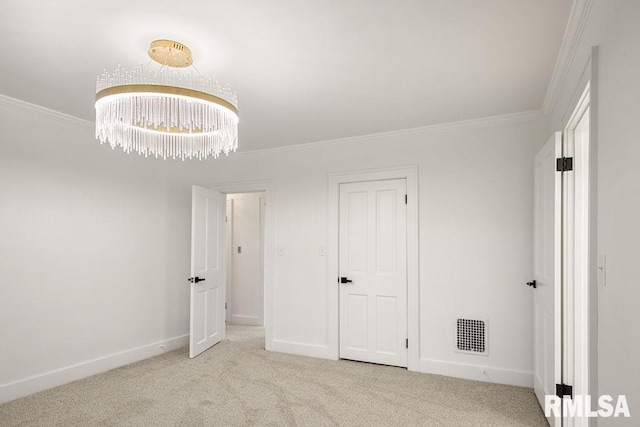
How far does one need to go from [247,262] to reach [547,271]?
4.49 m

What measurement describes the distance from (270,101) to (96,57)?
1.25 metres

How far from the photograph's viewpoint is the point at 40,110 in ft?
11.1

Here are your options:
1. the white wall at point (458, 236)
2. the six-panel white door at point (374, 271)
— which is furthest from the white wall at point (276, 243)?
the six-panel white door at point (374, 271)

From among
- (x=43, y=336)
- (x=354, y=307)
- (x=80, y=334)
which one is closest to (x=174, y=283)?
(x=80, y=334)

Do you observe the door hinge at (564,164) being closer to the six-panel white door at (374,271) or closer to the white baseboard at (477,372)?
the six-panel white door at (374,271)

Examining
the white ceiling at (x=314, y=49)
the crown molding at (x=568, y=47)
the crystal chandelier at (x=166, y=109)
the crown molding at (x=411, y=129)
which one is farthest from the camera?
the crown molding at (x=411, y=129)

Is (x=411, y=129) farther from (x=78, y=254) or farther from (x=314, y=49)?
(x=78, y=254)

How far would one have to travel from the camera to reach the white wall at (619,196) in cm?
118

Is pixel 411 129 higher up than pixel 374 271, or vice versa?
pixel 411 129

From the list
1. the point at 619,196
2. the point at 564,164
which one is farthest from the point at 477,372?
the point at 619,196

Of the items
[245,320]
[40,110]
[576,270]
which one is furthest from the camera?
[245,320]

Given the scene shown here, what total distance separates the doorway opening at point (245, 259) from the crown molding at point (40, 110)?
2.85m

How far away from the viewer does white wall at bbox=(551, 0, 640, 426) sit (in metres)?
1.18

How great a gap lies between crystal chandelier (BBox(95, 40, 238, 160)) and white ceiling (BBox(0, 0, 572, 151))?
0.12 m
